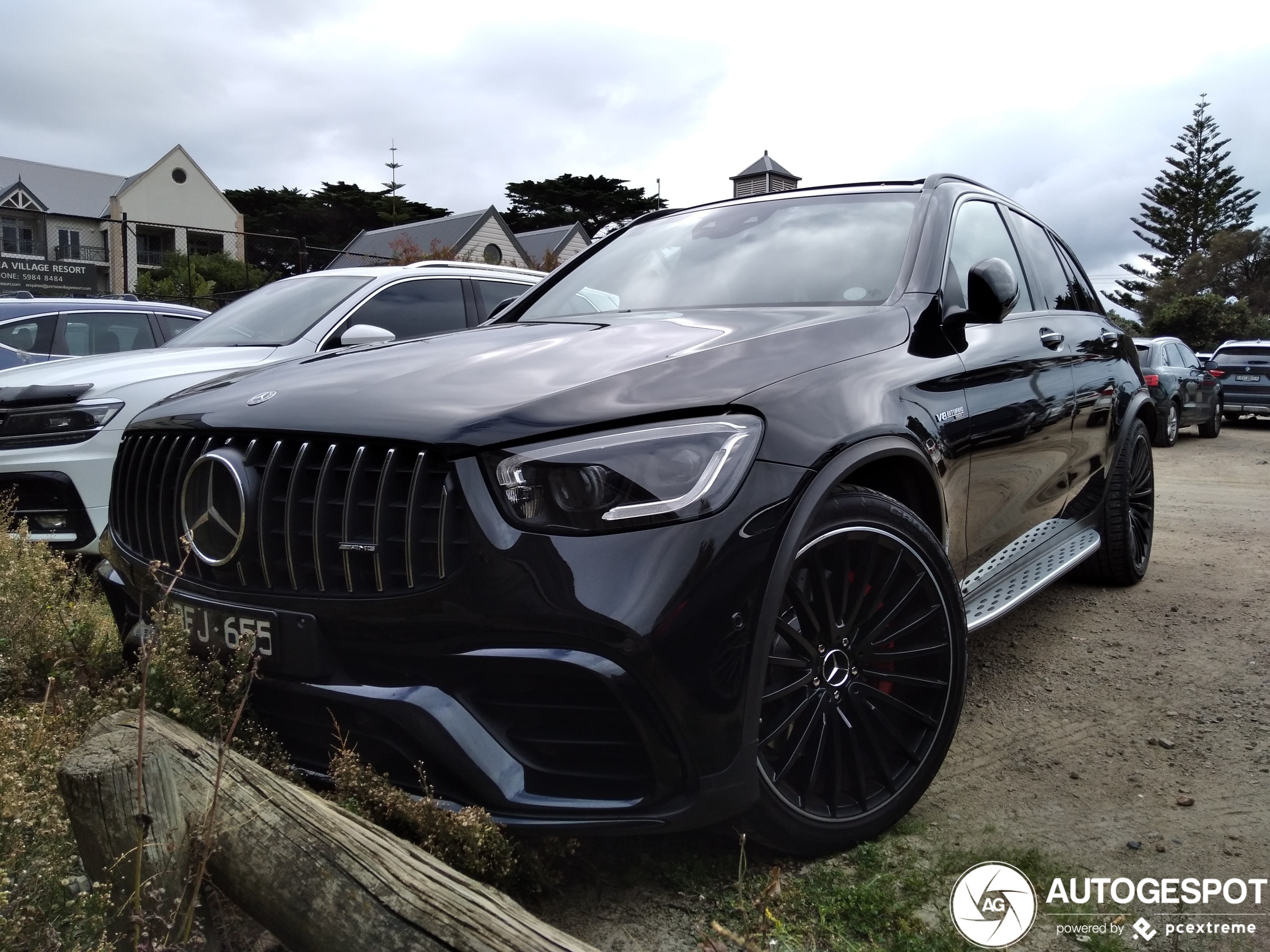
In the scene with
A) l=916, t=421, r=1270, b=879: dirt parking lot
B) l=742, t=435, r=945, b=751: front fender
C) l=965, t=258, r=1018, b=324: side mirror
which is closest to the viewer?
l=742, t=435, r=945, b=751: front fender

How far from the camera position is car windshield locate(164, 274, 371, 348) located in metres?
5.86

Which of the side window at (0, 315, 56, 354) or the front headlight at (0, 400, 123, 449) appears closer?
the front headlight at (0, 400, 123, 449)

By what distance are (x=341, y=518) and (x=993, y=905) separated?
1.63m

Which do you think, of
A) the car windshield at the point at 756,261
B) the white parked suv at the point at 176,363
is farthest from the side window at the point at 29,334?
the car windshield at the point at 756,261

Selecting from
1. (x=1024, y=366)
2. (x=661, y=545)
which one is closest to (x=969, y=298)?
(x=1024, y=366)

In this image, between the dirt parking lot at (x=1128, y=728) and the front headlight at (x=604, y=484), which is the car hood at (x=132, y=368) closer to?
the front headlight at (x=604, y=484)

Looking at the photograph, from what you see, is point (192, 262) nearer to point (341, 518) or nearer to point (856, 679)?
point (341, 518)

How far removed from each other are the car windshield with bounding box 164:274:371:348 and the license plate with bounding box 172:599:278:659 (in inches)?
144

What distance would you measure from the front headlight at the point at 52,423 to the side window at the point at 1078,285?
15.6 feet

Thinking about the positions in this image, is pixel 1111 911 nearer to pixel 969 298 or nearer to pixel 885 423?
→ pixel 885 423

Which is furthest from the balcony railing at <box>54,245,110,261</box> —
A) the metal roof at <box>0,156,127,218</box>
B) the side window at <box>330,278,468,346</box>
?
the side window at <box>330,278,468,346</box>

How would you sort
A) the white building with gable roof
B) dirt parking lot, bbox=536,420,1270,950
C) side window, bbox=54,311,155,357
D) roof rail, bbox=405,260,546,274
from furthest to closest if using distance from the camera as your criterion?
the white building with gable roof → side window, bbox=54,311,155,357 → roof rail, bbox=405,260,546,274 → dirt parking lot, bbox=536,420,1270,950

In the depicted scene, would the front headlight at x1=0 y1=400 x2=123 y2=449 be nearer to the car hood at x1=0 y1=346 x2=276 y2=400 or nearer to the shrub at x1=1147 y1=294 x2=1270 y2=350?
the car hood at x1=0 y1=346 x2=276 y2=400

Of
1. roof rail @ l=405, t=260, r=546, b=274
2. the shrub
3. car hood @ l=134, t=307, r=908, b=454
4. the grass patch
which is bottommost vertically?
the grass patch
